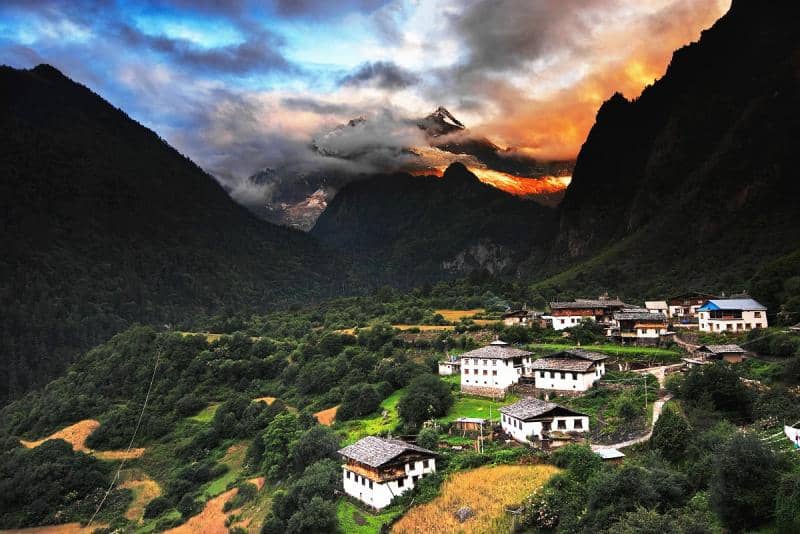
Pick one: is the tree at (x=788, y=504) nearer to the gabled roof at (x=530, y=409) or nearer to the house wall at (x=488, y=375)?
the gabled roof at (x=530, y=409)

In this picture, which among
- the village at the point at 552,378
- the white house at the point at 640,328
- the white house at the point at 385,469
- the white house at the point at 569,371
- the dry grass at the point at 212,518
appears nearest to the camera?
the white house at the point at 385,469

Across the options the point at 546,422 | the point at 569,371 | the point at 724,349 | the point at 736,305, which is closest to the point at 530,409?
the point at 546,422

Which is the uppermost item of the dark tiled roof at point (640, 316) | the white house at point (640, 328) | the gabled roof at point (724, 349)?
the dark tiled roof at point (640, 316)

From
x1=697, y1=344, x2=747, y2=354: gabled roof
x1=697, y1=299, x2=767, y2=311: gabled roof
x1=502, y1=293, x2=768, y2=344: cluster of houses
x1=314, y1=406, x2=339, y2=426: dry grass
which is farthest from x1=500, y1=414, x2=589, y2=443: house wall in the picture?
x1=697, y1=299, x2=767, y2=311: gabled roof

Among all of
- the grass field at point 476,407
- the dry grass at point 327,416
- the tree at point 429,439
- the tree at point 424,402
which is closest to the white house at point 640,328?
the grass field at point 476,407

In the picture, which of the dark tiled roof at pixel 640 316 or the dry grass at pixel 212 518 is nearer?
the dry grass at pixel 212 518

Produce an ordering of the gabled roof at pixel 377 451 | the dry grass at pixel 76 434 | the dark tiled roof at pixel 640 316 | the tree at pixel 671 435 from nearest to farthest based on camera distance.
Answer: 1. the tree at pixel 671 435
2. the gabled roof at pixel 377 451
3. the dark tiled roof at pixel 640 316
4. the dry grass at pixel 76 434
